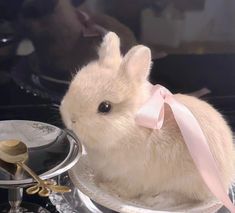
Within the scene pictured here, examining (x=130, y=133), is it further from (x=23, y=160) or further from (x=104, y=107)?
(x=23, y=160)

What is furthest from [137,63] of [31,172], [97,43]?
[97,43]

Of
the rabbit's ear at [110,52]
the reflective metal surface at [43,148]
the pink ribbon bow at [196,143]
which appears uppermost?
the rabbit's ear at [110,52]

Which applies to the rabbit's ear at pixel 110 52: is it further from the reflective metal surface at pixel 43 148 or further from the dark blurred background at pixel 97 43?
the dark blurred background at pixel 97 43

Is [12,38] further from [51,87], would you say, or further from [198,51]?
[198,51]

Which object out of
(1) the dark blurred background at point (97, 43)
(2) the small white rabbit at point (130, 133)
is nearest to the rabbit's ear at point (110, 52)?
(2) the small white rabbit at point (130, 133)

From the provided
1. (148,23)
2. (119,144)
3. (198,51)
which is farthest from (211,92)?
(119,144)

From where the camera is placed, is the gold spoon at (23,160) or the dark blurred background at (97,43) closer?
the gold spoon at (23,160)

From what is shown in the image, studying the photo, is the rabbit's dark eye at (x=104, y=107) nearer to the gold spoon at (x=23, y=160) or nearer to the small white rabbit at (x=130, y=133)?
the small white rabbit at (x=130, y=133)

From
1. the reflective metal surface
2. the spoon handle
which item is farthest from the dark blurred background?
the spoon handle

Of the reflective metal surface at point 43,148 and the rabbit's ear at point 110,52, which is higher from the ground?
the rabbit's ear at point 110,52
